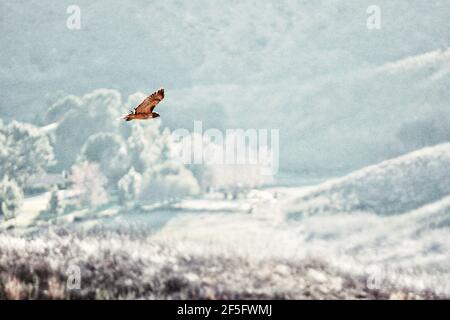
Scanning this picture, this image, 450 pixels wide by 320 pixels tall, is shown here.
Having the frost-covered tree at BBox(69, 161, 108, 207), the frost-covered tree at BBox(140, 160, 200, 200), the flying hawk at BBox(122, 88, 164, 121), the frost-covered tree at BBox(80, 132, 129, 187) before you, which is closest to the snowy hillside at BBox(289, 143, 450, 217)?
the frost-covered tree at BBox(140, 160, 200, 200)

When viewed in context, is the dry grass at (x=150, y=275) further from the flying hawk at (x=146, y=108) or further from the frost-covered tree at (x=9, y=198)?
the flying hawk at (x=146, y=108)

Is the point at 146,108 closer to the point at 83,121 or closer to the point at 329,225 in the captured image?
the point at 83,121

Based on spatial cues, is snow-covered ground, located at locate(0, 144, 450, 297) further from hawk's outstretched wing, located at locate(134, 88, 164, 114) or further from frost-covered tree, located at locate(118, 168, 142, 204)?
hawk's outstretched wing, located at locate(134, 88, 164, 114)

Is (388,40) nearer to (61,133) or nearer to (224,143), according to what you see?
(224,143)

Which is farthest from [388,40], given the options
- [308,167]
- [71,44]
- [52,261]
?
[52,261]

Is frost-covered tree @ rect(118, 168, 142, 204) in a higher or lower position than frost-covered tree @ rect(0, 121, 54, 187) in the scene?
lower
